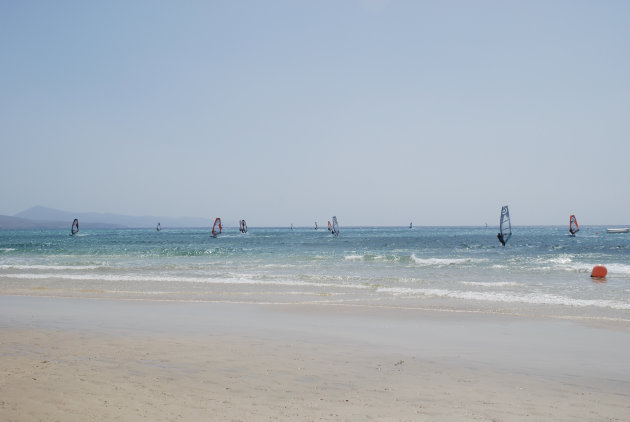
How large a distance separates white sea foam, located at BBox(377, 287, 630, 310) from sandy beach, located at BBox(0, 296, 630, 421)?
3175mm

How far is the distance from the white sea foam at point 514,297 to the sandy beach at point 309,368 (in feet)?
10.4

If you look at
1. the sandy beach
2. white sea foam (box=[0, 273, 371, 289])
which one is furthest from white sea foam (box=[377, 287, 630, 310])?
the sandy beach

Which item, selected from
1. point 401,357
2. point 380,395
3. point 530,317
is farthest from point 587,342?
point 380,395

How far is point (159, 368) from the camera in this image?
6.66 m

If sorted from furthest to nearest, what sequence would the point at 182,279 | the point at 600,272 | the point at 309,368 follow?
the point at 182,279 < the point at 600,272 < the point at 309,368

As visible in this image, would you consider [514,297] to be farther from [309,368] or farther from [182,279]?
[182,279]

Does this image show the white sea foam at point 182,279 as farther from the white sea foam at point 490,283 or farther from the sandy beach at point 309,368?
the sandy beach at point 309,368

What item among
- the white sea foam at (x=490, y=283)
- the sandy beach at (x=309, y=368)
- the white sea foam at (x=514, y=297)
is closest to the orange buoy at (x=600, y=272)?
the white sea foam at (x=490, y=283)

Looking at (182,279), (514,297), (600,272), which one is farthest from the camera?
(182,279)

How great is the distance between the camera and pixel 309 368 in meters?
6.79

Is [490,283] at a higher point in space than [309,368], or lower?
lower

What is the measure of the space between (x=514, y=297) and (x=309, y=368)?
411 inches

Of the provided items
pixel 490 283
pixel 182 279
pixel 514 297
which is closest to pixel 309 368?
pixel 514 297

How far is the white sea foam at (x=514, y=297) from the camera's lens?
1366 cm
